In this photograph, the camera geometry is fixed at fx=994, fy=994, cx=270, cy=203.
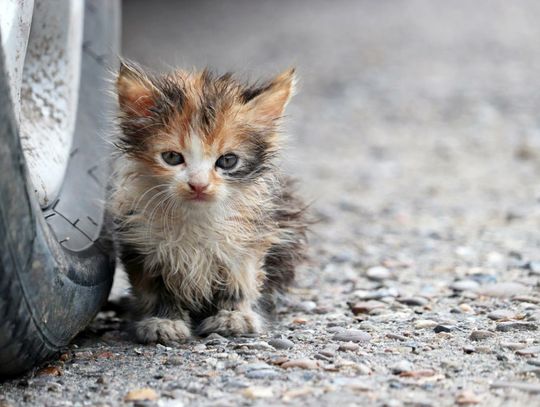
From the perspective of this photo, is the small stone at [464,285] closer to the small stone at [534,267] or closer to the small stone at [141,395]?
the small stone at [534,267]

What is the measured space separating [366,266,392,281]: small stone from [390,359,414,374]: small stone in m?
1.62

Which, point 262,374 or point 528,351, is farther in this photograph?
point 528,351

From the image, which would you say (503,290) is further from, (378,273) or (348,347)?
(348,347)

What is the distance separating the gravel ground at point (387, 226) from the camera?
305 centimetres

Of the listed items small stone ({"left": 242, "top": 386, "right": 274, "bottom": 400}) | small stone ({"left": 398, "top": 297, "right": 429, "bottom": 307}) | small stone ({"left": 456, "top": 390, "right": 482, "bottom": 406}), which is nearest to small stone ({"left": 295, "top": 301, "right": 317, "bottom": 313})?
small stone ({"left": 398, "top": 297, "right": 429, "bottom": 307})

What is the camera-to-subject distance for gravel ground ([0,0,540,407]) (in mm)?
3047

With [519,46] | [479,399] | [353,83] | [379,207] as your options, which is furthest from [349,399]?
[519,46]

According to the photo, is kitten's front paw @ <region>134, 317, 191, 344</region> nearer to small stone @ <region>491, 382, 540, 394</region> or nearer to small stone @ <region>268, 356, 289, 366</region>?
small stone @ <region>268, 356, 289, 366</region>

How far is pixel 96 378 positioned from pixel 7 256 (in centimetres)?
63

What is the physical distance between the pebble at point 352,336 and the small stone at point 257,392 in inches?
26.1

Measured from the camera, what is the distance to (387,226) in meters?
6.18

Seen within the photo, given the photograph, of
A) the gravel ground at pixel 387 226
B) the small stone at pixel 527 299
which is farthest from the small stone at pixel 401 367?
the small stone at pixel 527 299

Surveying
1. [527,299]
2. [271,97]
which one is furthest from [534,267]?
[271,97]

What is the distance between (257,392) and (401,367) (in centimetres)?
50
